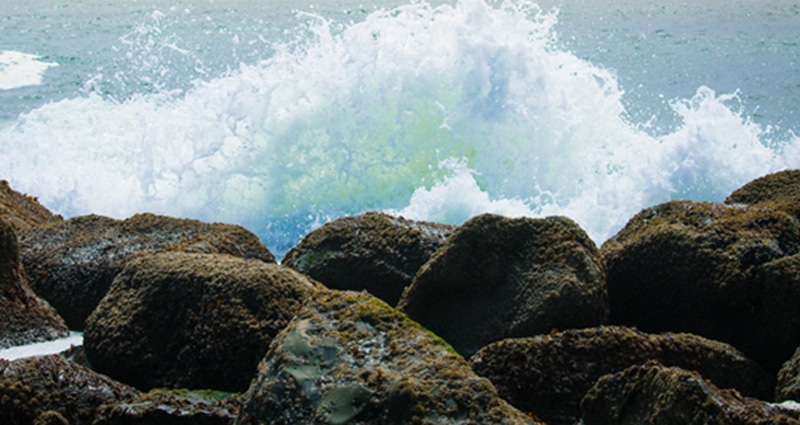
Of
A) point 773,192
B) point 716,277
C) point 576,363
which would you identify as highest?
point 773,192

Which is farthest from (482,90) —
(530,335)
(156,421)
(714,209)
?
(156,421)

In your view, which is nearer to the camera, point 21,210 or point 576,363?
point 576,363

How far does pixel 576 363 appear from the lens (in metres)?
3.21

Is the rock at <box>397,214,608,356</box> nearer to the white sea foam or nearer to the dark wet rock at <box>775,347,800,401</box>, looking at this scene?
the dark wet rock at <box>775,347,800,401</box>

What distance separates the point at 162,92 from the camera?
46.6ft

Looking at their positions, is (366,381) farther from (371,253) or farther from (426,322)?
(371,253)

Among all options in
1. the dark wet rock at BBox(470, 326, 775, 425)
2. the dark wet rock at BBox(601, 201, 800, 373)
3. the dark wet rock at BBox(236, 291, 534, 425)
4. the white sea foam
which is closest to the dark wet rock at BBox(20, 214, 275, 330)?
the dark wet rock at BBox(236, 291, 534, 425)

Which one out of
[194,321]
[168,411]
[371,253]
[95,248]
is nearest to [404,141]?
[95,248]

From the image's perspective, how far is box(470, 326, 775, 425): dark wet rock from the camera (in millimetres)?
3162

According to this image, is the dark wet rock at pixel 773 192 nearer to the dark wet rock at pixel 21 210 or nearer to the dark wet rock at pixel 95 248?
the dark wet rock at pixel 95 248

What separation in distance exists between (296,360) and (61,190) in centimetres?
781

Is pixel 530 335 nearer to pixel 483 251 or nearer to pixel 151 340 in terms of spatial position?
pixel 483 251

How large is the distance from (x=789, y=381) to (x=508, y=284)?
114 cm

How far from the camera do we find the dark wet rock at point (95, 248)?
15.1 ft
